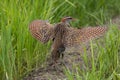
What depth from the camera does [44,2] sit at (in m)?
5.17

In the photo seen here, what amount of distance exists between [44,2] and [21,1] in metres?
0.39

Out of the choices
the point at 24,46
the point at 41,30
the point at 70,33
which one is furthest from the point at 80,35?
the point at 24,46

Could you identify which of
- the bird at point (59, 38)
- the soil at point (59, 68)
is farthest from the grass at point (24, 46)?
the bird at point (59, 38)

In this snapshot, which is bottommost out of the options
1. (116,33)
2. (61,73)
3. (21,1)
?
(61,73)

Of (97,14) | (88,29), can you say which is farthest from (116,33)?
(97,14)

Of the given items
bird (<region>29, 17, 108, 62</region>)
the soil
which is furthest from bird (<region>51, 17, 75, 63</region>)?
the soil

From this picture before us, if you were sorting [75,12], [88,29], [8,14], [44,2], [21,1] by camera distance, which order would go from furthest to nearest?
[75,12] < [44,2] < [21,1] < [8,14] < [88,29]

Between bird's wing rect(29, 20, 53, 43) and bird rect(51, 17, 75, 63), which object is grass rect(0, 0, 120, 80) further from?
bird rect(51, 17, 75, 63)

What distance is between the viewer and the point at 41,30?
432 cm

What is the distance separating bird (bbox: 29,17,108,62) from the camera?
4.07m

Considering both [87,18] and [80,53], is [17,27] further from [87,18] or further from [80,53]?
[87,18]

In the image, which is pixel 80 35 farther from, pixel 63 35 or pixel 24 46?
pixel 24 46

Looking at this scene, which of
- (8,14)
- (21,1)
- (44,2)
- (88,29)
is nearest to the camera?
(88,29)

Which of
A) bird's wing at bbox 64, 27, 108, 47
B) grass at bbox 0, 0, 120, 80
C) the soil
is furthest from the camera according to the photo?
the soil
